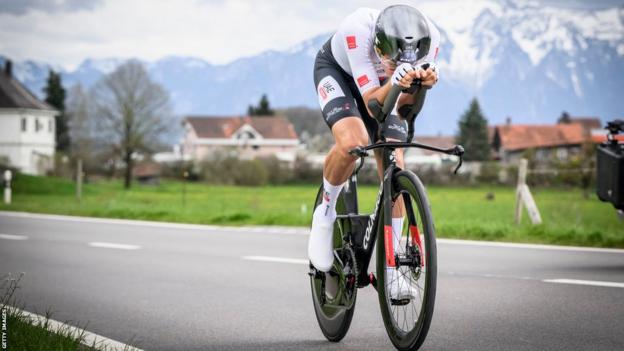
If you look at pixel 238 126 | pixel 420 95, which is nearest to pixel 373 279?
pixel 420 95

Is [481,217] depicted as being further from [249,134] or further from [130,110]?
[249,134]

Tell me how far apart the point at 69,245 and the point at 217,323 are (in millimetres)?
7102

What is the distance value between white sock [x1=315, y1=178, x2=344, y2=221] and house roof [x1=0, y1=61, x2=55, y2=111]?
85390mm

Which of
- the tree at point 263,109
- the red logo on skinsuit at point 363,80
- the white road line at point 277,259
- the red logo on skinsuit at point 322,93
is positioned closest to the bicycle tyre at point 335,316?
the red logo on skinsuit at point 322,93

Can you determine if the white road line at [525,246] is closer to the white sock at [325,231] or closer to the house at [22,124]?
the white sock at [325,231]

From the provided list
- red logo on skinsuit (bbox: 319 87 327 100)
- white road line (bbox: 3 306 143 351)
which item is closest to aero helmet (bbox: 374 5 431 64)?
red logo on skinsuit (bbox: 319 87 327 100)

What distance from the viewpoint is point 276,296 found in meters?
7.05

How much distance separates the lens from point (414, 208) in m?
4.12

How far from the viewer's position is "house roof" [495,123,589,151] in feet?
414

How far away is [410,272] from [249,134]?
126 meters

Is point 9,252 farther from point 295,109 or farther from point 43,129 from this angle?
point 295,109

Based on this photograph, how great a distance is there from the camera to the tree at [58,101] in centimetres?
10919

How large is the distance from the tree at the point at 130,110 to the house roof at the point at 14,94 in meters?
10.3

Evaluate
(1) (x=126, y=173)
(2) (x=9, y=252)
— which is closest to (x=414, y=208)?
(2) (x=9, y=252)
